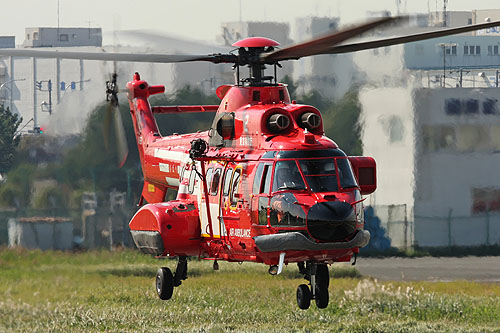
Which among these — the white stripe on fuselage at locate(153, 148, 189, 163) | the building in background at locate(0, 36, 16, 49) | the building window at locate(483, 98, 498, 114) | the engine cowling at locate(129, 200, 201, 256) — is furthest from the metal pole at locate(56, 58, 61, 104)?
the engine cowling at locate(129, 200, 201, 256)

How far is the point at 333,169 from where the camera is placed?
61.8 ft

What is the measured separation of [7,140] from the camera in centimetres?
3681

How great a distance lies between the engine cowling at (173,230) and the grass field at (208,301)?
855 centimetres

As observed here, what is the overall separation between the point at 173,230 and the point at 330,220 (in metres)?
3.92

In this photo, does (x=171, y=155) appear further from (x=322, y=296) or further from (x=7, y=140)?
(x=7, y=140)

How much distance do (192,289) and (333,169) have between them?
1528cm

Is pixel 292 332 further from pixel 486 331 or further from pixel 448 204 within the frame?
pixel 448 204

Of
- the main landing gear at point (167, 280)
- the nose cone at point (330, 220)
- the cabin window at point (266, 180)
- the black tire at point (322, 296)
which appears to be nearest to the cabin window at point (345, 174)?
the nose cone at point (330, 220)

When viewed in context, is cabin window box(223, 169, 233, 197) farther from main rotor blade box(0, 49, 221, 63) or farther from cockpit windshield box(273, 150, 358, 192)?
main rotor blade box(0, 49, 221, 63)

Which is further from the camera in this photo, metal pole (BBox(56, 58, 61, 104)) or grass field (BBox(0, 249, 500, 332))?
metal pole (BBox(56, 58, 61, 104))

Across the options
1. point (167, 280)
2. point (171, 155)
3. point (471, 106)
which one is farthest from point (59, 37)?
point (167, 280)

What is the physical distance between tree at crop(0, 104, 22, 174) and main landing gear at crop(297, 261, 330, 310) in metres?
18.3

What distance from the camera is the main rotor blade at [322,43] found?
1608cm

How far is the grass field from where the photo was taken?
29.6m
